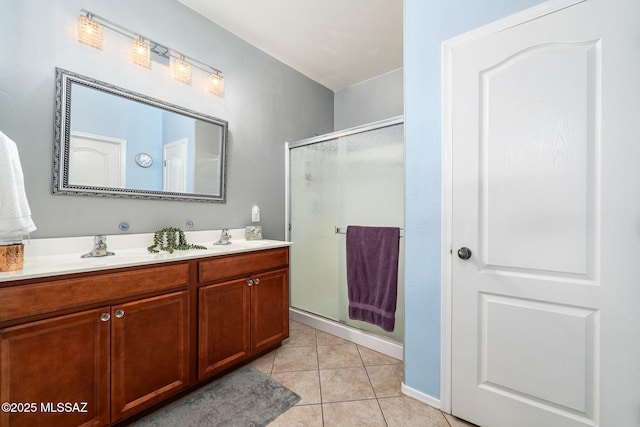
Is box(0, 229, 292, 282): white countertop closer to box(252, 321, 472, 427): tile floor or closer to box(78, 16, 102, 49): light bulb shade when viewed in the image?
box(252, 321, 472, 427): tile floor

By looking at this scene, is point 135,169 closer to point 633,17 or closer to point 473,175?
point 473,175

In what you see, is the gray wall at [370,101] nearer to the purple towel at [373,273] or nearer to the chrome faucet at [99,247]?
the purple towel at [373,273]

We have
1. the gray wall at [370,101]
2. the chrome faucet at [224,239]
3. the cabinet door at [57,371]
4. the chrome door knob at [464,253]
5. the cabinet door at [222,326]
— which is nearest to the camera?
the cabinet door at [57,371]

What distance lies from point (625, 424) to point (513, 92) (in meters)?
1.45

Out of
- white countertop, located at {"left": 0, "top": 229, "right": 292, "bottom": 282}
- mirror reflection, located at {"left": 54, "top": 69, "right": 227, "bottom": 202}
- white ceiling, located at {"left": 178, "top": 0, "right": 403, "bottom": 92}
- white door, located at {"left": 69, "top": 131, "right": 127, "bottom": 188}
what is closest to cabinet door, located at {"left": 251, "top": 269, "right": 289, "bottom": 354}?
white countertop, located at {"left": 0, "top": 229, "right": 292, "bottom": 282}

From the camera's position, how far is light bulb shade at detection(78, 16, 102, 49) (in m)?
1.52

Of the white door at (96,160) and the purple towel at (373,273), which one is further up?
the white door at (96,160)

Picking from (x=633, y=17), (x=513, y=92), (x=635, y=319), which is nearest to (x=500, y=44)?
(x=513, y=92)

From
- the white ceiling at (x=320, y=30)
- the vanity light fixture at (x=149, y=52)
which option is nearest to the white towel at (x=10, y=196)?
the vanity light fixture at (x=149, y=52)

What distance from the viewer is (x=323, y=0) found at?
1945mm

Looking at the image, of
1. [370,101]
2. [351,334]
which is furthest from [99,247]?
A: [370,101]

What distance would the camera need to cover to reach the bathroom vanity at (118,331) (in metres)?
1.03

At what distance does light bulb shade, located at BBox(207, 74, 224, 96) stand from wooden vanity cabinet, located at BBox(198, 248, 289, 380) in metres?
1.37

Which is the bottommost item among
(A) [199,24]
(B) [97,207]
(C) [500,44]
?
(B) [97,207]
